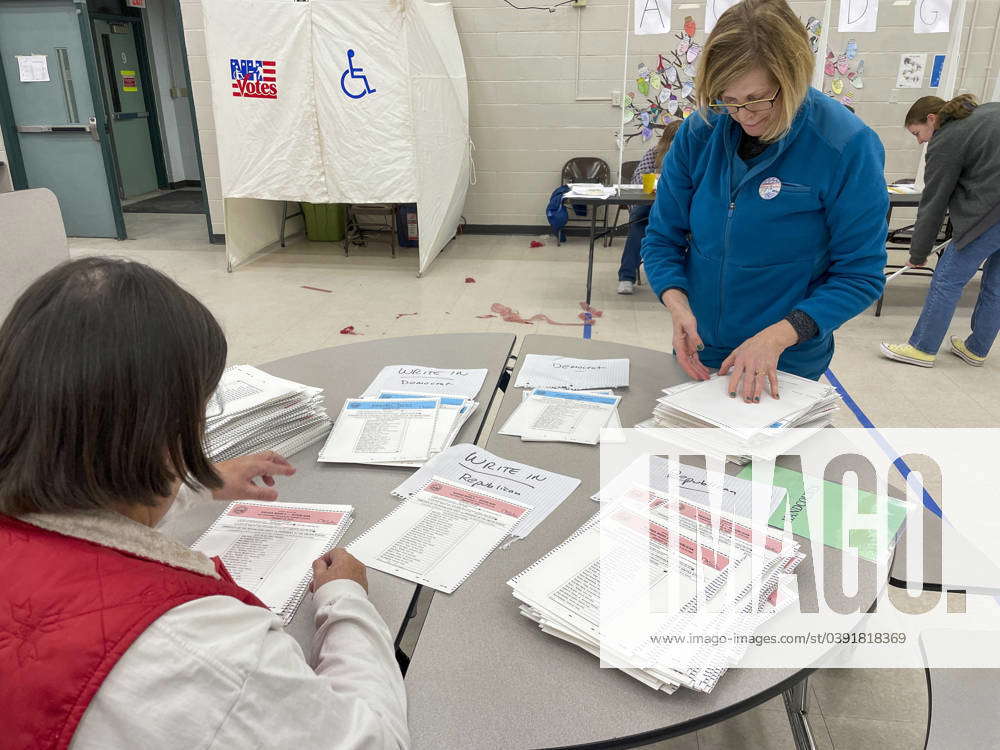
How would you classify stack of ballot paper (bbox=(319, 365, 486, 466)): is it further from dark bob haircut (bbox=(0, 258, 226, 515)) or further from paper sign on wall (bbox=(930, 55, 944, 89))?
paper sign on wall (bbox=(930, 55, 944, 89))

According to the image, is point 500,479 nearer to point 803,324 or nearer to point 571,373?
point 571,373

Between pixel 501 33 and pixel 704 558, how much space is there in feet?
19.1

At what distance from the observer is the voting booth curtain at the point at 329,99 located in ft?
14.5

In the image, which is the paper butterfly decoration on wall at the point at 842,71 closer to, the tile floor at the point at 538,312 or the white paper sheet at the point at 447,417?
the tile floor at the point at 538,312

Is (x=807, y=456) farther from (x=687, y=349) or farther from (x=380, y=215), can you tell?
(x=380, y=215)

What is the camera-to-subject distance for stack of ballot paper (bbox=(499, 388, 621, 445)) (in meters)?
1.35

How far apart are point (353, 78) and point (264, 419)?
12.6 feet

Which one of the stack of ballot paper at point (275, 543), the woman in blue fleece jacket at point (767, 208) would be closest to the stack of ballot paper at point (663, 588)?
the stack of ballot paper at point (275, 543)

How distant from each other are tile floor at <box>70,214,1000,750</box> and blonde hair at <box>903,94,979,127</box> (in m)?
1.15

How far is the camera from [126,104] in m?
7.90

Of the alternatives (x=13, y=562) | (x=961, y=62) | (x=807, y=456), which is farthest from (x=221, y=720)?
(x=961, y=62)

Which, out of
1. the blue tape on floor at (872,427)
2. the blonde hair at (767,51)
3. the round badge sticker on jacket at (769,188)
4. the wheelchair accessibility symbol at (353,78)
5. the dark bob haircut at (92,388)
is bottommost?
the blue tape on floor at (872,427)

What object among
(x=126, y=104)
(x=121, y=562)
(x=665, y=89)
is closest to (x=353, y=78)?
(x=665, y=89)

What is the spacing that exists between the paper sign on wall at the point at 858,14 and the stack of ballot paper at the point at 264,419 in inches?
180
